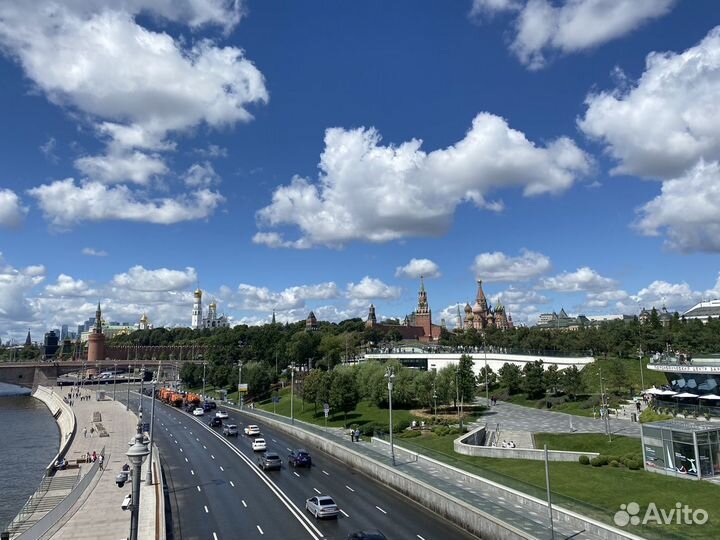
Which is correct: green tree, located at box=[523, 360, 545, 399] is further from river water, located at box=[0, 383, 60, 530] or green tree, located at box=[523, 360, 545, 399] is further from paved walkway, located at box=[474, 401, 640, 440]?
river water, located at box=[0, 383, 60, 530]

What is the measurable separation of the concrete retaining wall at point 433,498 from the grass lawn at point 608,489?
10.1 feet

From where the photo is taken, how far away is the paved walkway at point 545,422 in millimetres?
49938

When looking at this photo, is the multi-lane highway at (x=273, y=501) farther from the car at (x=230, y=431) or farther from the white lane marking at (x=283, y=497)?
the car at (x=230, y=431)

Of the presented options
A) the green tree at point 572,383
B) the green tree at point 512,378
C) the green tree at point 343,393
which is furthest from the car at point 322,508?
the green tree at point 512,378

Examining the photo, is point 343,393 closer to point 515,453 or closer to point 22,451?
point 515,453

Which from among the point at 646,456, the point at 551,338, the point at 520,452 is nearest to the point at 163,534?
the point at 520,452

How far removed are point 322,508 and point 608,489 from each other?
1627 cm

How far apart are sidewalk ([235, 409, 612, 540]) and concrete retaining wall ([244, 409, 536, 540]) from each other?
53 centimetres

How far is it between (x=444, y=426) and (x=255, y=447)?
64.9 ft

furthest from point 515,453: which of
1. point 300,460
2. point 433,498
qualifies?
point 300,460

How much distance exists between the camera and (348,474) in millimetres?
41250

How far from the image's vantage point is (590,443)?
142ft

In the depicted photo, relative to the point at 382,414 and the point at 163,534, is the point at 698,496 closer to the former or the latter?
the point at 163,534

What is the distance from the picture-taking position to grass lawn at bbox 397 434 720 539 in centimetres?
2303
